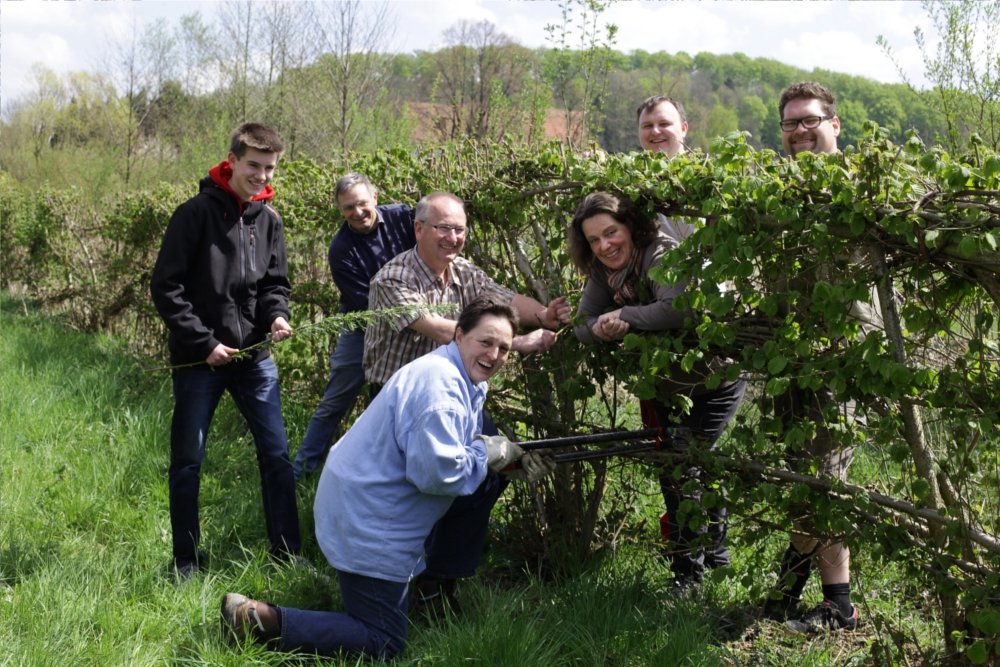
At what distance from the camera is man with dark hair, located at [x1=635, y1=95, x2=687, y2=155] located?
442 cm

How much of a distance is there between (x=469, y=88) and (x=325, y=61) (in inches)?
115

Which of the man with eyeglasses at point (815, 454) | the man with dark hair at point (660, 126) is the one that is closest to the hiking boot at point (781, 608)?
the man with eyeglasses at point (815, 454)

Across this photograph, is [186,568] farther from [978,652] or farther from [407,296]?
[978,652]

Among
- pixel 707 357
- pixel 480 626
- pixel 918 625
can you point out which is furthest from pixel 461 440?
pixel 918 625

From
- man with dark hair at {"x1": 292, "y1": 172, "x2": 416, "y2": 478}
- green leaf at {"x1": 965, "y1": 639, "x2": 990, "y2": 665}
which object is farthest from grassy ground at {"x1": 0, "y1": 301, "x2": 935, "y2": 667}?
man with dark hair at {"x1": 292, "y1": 172, "x2": 416, "y2": 478}

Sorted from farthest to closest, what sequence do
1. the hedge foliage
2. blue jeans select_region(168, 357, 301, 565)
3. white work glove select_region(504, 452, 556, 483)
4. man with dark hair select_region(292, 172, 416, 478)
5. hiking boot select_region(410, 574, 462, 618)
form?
man with dark hair select_region(292, 172, 416, 478) < blue jeans select_region(168, 357, 301, 565) < hiking boot select_region(410, 574, 462, 618) < white work glove select_region(504, 452, 556, 483) < the hedge foliage

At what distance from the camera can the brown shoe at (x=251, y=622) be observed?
3535 mm

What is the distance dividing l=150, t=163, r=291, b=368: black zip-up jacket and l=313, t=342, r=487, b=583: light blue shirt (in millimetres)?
1082

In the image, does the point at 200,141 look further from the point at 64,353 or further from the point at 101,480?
the point at 101,480

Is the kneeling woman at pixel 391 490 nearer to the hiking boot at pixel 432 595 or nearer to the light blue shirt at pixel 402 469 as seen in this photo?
the light blue shirt at pixel 402 469

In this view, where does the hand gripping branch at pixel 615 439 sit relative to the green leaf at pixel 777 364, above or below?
below

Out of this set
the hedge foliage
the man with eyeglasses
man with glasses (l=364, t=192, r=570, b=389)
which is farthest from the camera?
man with glasses (l=364, t=192, r=570, b=389)

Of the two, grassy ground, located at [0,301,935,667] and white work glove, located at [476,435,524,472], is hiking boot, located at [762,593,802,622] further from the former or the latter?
white work glove, located at [476,435,524,472]

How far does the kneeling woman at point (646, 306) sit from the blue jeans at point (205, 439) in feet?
5.35
